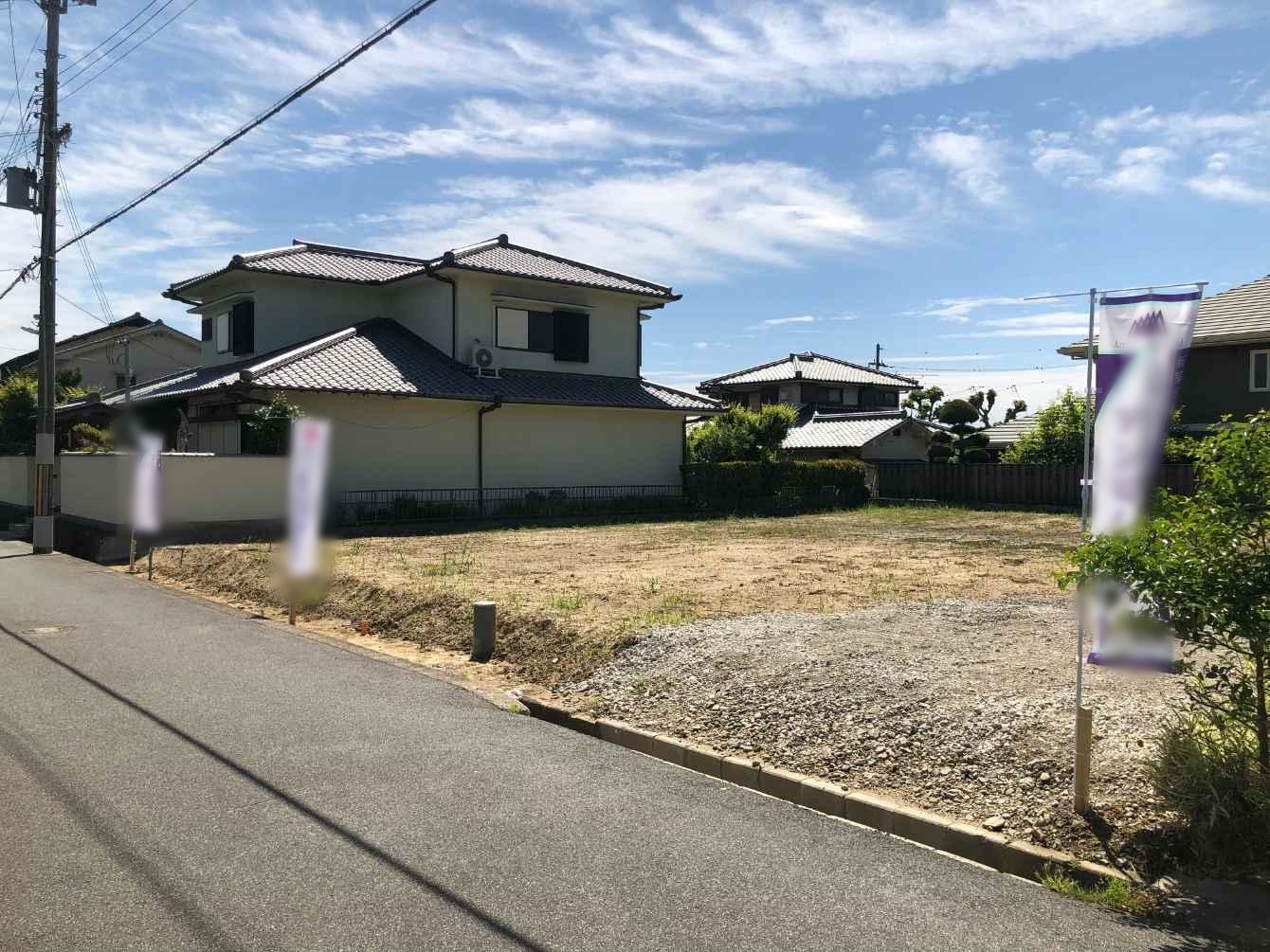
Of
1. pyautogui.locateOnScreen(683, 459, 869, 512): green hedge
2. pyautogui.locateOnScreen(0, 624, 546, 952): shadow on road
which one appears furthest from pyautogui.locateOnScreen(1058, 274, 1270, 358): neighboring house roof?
pyautogui.locateOnScreen(0, 624, 546, 952): shadow on road

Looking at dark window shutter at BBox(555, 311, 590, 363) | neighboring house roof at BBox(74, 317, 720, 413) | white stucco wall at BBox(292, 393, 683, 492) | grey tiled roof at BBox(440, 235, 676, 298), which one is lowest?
white stucco wall at BBox(292, 393, 683, 492)

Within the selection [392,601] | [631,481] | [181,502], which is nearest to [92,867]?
[392,601]

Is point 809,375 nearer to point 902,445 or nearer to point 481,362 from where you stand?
point 902,445

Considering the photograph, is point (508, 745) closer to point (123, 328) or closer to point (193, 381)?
point (193, 381)

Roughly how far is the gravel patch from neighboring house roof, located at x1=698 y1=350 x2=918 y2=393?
116 feet

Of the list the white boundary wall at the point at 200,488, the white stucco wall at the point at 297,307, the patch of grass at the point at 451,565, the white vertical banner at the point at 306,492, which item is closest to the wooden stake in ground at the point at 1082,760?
the white vertical banner at the point at 306,492

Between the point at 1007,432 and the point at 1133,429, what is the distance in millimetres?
37344

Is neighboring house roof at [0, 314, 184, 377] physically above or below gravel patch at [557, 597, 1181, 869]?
above

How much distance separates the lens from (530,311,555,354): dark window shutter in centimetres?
2411

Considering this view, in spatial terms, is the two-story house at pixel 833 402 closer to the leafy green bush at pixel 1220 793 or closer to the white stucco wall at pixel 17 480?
the white stucco wall at pixel 17 480

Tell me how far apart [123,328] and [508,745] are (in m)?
37.2

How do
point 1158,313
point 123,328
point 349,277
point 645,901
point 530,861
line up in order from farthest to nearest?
1. point 123,328
2. point 349,277
3. point 1158,313
4. point 530,861
5. point 645,901

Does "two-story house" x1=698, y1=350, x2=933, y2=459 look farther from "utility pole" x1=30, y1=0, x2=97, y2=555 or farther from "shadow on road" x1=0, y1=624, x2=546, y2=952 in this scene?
"shadow on road" x1=0, y1=624, x2=546, y2=952

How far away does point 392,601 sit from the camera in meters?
10.5
